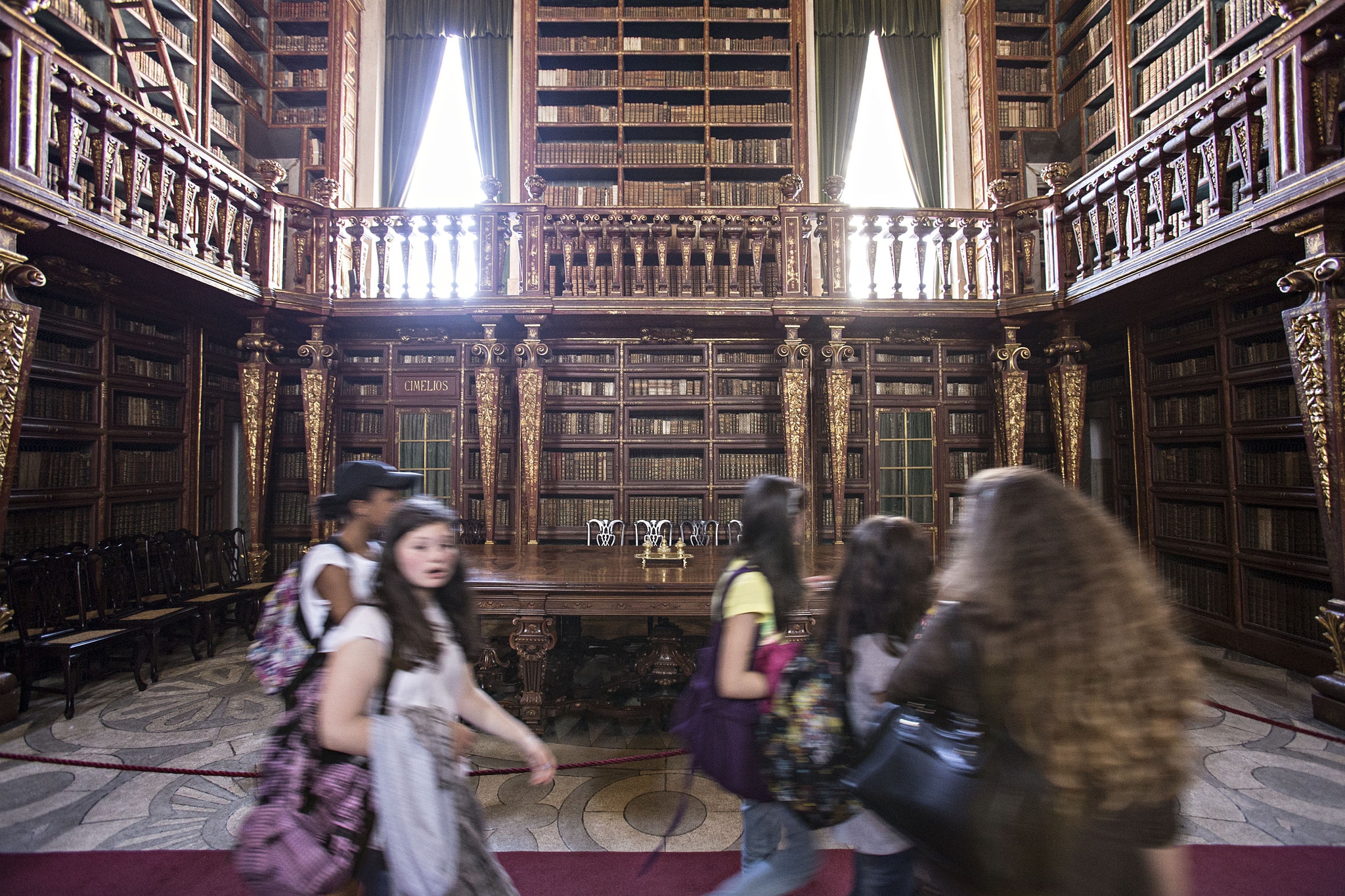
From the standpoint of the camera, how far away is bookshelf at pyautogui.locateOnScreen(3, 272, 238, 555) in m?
3.96

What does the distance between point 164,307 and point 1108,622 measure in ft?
19.9

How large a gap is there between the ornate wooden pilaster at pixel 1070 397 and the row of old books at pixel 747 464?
2242 mm

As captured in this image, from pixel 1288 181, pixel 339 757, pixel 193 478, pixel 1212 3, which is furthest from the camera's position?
pixel 193 478

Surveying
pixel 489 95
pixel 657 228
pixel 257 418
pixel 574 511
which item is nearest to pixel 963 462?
pixel 657 228

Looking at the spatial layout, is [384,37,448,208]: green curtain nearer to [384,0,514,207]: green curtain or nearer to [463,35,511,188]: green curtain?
[384,0,514,207]: green curtain

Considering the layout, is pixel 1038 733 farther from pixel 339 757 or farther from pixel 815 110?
pixel 815 110

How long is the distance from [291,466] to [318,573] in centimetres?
495

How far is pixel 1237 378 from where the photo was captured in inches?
161

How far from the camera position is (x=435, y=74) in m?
7.14

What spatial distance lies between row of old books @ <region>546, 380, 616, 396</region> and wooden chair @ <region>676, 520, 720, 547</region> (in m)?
1.37

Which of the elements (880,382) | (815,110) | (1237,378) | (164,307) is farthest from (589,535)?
(815,110)

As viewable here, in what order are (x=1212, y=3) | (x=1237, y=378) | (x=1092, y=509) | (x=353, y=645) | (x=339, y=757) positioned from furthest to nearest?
(x=1212, y=3) → (x=1237, y=378) → (x=339, y=757) → (x=353, y=645) → (x=1092, y=509)

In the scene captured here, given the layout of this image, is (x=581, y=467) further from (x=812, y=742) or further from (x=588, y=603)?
(x=812, y=742)

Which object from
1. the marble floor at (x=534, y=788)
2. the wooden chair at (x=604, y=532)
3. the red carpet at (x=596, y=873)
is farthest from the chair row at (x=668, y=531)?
the red carpet at (x=596, y=873)
